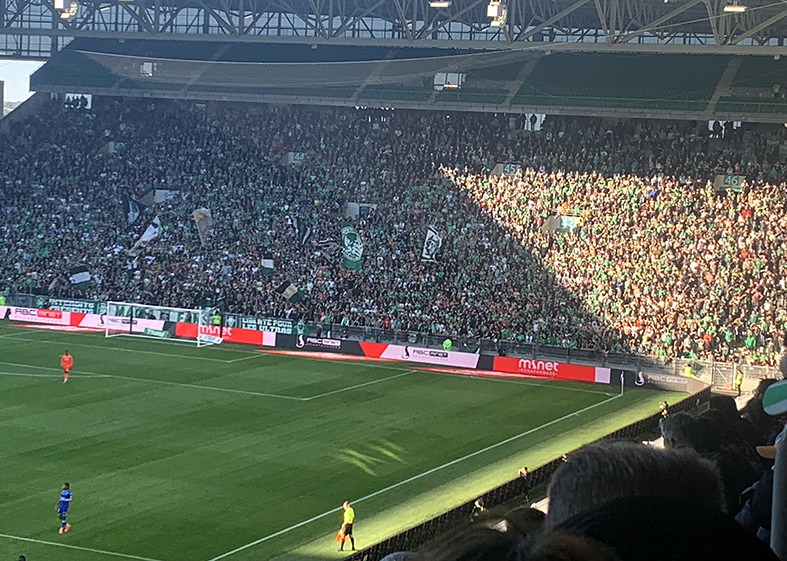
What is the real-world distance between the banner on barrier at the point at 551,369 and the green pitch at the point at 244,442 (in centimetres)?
112

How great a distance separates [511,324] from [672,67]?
18904 millimetres

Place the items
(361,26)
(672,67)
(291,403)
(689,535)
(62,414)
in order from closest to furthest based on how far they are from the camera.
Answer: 1. (689,535)
2. (62,414)
3. (291,403)
4. (672,67)
5. (361,26)

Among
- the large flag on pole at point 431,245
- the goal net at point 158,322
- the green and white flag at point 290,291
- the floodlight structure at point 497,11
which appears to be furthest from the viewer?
the large flag on pole at point 431,245

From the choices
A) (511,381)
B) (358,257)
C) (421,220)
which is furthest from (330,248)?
(511,381)

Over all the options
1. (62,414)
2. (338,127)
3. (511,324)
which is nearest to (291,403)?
(62,414)

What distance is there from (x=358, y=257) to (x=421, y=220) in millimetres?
3924

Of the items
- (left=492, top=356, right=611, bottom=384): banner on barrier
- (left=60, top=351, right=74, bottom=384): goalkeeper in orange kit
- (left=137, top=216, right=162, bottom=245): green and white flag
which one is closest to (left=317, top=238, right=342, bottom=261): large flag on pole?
(left=137, top=216, right=162, bottom=245): green and white flag

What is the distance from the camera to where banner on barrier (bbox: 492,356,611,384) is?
43438 millimetres

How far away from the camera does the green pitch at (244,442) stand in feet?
72.8

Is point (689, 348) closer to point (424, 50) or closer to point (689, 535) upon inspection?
point (424, 50)

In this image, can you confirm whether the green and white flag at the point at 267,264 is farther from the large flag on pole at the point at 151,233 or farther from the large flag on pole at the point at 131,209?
the large flag on pole at the point at 131,209


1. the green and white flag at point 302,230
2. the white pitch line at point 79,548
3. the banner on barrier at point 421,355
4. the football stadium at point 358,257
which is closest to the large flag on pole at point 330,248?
the football stadium at point 358,257

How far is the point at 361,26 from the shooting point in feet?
200

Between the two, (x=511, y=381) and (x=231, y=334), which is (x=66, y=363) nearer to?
(x=231, y=334)
